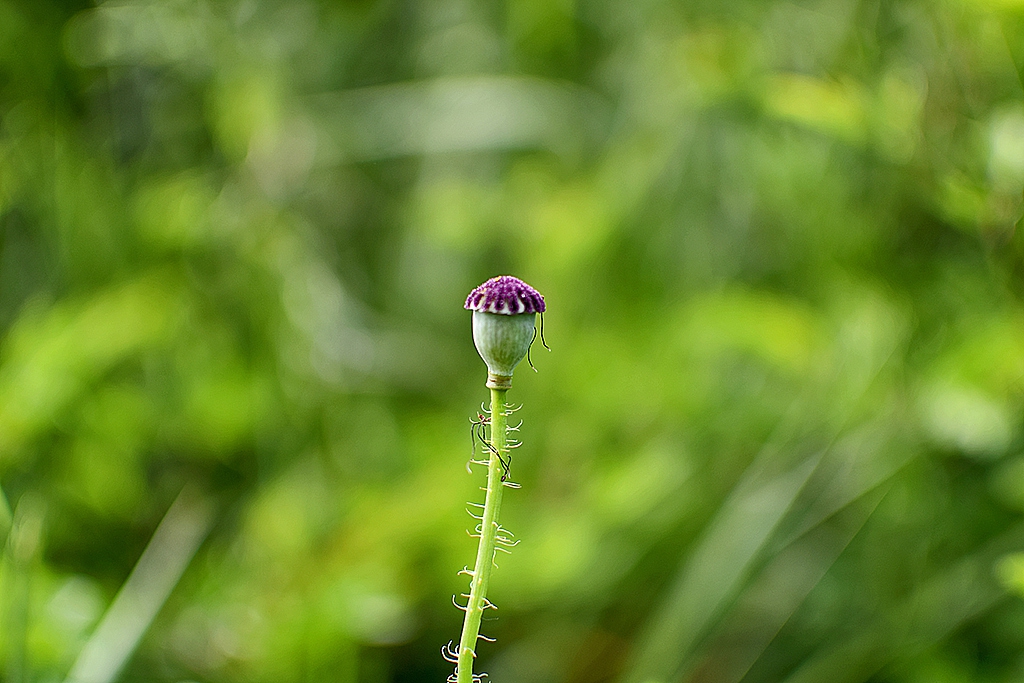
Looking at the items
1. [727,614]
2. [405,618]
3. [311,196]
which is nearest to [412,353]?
[311,196]

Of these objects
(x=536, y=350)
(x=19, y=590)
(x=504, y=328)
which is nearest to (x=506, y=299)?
Result: (x=504, y=328)

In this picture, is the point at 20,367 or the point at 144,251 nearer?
the point at 20,367

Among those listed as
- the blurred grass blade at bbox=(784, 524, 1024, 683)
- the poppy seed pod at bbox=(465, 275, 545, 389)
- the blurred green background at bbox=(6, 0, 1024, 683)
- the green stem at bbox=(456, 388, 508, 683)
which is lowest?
the green stem at bbox=(456, 388, 508, 683)

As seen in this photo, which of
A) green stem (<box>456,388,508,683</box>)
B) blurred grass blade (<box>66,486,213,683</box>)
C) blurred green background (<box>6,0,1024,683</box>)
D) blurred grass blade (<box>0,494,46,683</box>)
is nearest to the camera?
green stem (<box>456,388,508,683</box>)

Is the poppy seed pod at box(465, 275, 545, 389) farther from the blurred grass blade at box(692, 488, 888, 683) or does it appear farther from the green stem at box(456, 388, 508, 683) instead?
the blurred grass blade at box(692, 488, 888, 683)

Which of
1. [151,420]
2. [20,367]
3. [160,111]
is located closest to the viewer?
[20,367]

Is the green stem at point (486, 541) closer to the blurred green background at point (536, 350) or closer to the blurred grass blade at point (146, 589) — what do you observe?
the blurred green background at point (536, 350)

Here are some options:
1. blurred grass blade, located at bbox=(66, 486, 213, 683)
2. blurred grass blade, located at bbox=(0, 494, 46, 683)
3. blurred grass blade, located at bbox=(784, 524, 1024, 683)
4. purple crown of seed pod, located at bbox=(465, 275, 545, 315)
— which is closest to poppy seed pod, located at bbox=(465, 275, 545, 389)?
purple crown of seed pod, located at bbox=(465, 275, 545, 315)

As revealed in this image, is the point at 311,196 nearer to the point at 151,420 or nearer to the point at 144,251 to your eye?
the point at 144,251
